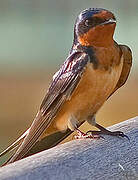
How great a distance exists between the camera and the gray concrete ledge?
1.89 meters

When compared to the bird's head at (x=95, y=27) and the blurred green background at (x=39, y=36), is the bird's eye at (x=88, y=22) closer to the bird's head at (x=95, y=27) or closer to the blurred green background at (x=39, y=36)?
the bird's head at (x=95, y=27)

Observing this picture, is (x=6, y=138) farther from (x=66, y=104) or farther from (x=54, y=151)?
(x=54, y=151)

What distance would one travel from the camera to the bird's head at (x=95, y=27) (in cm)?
275

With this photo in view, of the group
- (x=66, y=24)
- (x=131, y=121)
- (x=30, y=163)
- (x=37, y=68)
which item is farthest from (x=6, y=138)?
(x=30, y=163)

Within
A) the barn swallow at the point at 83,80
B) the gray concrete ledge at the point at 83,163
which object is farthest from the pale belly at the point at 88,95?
the gray concrete ledge at the point at 83,163

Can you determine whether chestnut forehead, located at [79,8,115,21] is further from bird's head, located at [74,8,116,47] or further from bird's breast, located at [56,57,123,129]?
bird's breast, located at [56,57,123,129]

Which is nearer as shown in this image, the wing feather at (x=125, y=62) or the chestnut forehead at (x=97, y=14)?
the chestnut forehead at (x=97, y=14)

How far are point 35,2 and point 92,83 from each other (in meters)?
6.21

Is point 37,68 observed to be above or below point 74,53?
below

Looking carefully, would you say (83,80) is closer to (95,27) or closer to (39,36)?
(95,27)

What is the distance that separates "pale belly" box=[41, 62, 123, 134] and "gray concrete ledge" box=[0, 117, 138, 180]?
A: 0.48m

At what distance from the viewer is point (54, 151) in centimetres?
210

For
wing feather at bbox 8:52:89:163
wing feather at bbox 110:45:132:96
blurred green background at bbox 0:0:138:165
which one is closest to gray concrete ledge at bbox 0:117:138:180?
wing feather at bbox 8:52:89:163

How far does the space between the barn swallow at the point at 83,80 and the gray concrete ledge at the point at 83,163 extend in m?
0.48
